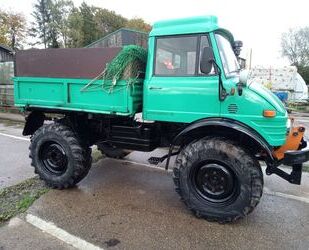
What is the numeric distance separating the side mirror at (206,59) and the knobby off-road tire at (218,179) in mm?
914

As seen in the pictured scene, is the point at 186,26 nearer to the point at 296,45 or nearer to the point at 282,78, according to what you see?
the point at 282,78

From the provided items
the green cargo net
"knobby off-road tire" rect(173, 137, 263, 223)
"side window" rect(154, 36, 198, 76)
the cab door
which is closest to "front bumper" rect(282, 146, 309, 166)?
"knobby off-road tire" rect(173, 137, 263, 223)

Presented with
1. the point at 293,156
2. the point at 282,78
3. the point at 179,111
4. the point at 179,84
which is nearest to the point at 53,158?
the point at 179,111

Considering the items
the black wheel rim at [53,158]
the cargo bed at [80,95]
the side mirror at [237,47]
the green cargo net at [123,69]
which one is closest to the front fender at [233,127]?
the cargo bed at [80,95]

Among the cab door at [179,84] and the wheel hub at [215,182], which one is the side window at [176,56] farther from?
the wheel hub at [215,182]

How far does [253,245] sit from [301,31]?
37.1m

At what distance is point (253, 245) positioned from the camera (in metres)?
3.46

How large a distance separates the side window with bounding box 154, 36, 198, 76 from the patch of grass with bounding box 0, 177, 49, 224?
260 cm

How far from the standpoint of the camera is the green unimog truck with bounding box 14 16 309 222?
383 cm

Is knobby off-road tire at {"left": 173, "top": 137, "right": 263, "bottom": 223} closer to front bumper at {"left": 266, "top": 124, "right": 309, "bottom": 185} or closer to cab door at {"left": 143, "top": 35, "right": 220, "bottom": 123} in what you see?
front bumper at {"left": 266, "top": 124, "right": 309, "bottom": 185}

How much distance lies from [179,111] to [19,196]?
2719 mm

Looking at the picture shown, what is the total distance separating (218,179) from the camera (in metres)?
4.00

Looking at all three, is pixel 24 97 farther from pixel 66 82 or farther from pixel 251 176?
pixel 251 176

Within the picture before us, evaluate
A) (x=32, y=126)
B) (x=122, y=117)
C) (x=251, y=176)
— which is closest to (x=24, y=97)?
(x=32, y=126)
